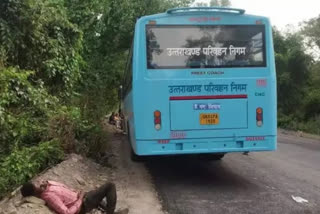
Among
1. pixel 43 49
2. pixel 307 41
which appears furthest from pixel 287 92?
pixel 43 49

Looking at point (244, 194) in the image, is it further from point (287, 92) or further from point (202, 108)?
point (287, 92)

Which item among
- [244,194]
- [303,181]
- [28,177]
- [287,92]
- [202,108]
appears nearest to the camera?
[28,177]

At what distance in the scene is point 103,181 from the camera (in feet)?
31.9

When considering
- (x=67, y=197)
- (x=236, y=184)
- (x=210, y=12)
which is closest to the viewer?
(x=67, y=197)

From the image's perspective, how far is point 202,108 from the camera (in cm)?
921

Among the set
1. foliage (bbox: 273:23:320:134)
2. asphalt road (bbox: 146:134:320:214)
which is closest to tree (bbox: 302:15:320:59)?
foliage (bbox: 273:23:320:134)

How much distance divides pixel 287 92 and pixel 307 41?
4706 mm

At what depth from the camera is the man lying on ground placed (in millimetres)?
6457

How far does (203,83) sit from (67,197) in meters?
3.75

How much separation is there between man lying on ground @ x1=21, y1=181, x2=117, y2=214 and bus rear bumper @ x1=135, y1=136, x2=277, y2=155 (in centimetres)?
238

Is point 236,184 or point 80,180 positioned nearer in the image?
point 80,180

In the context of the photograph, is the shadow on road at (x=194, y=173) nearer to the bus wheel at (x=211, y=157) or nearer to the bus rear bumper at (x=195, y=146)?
the bus wheel at (x=211, y=157)

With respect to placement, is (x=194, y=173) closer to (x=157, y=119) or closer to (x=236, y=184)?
(x=236, y=184)

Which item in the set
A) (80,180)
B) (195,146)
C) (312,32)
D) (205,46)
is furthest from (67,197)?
(312,32)
